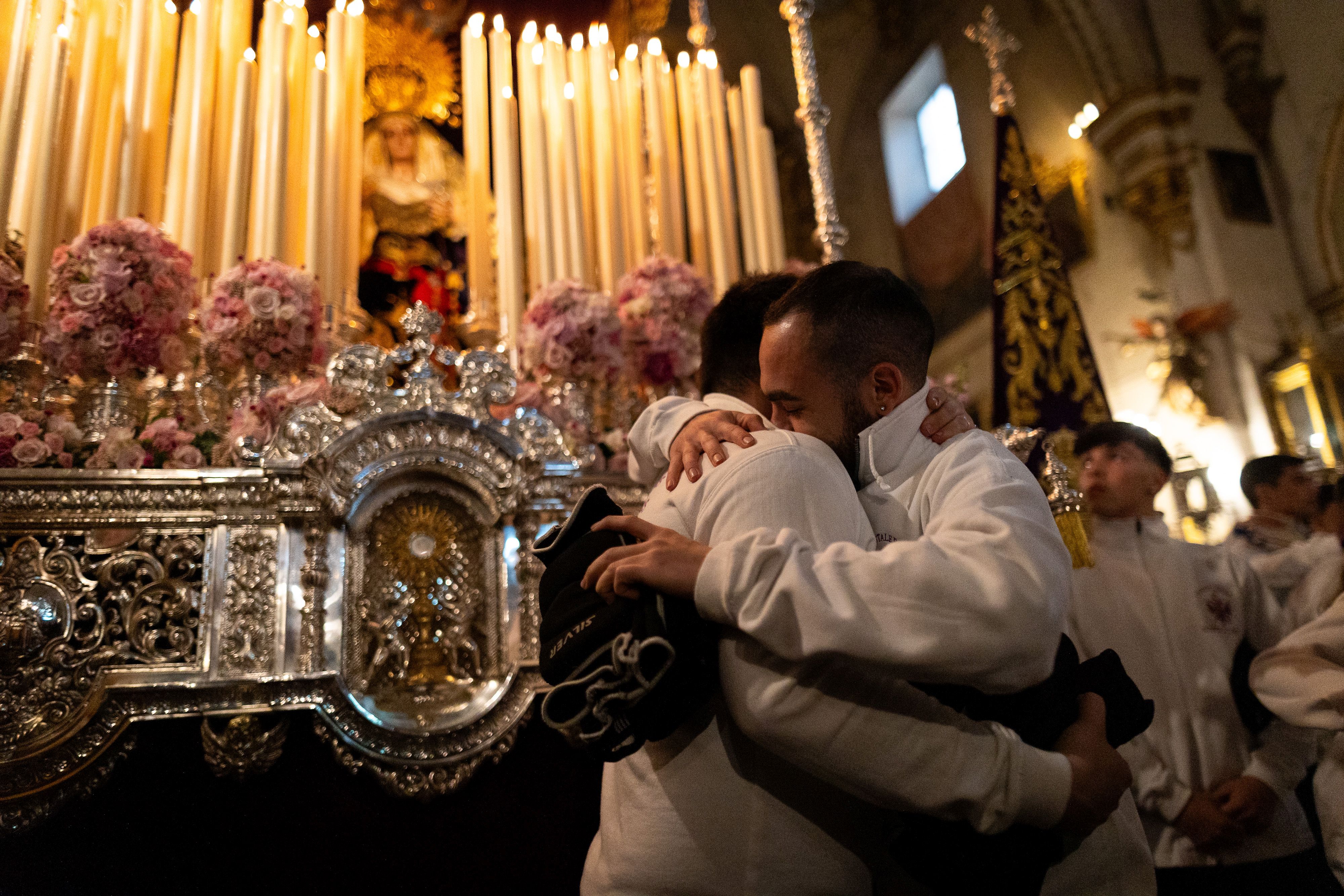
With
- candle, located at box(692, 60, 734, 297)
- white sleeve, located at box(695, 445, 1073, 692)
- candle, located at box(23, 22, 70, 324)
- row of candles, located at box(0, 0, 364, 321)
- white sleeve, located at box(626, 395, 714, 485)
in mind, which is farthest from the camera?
candle, located at box(692, 60, 734, 297)

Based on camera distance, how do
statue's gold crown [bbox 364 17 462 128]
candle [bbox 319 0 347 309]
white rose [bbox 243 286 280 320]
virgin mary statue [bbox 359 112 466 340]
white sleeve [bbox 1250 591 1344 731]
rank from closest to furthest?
white sleeve [bbox 1250 591 1344 731]
white rose [bbox 243 286 280 320]
candle [bbox 319 0 347 309]
virgin mary statue [bbox 359 112 466 340]
statue's gold crown [bbox 364 17 462 128]

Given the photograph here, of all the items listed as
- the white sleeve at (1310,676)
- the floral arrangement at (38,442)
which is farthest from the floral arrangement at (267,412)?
the white sleeve at (1310,676)

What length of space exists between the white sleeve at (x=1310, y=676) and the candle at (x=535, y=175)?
7.98ft

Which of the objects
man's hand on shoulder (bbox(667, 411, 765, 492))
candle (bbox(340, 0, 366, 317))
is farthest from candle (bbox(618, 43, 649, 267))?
man's hand on shoulder (bbox(667, 411, 765, 492))

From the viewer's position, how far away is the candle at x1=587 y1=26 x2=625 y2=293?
331 cm

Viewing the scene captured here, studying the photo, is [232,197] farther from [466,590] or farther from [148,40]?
[466,590]

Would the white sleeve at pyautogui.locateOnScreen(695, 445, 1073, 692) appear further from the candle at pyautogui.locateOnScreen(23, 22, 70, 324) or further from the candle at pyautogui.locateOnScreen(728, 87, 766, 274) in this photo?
the candle at pyautogui.locateOnScreen(23, 22, 70, 324)

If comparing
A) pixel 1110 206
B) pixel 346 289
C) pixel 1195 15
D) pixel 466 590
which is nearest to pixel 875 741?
pixel 466 590

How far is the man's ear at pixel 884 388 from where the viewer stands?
1.28m

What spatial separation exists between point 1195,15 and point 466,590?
563 cm

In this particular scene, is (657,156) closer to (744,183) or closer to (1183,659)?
(744,183)

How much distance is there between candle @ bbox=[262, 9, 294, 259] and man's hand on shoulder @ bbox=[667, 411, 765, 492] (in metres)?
2.03

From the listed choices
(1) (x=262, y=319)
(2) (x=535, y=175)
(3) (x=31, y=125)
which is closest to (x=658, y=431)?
(1) (x=262, y=319)

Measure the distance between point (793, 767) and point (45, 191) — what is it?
9.37ft
